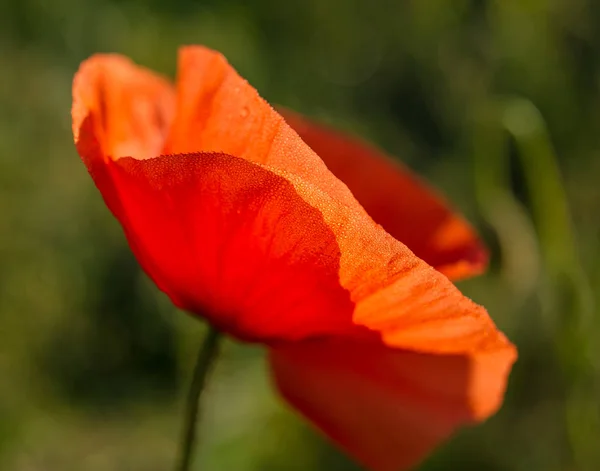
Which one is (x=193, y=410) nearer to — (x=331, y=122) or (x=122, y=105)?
(x=122, y=105)

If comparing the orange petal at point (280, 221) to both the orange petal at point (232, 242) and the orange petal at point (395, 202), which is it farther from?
the orange petal at point (395, 202)

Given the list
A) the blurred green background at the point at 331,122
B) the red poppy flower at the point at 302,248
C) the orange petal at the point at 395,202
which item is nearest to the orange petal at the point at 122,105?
the red poppy flower at the point at 302,248

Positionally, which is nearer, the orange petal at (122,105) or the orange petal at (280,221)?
the orange petal at (280,221)

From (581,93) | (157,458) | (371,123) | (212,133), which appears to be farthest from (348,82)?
(212,133)

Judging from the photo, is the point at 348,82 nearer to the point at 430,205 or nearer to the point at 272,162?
the point at 430,205

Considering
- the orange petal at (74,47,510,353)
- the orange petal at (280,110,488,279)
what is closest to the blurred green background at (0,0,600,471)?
the orange petal at (280,110,488,279)

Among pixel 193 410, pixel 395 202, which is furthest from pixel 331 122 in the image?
pixel 193 410

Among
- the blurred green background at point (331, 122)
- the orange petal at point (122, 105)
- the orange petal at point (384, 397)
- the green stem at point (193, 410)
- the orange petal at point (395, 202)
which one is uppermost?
the orange petal at point (122, 105)
